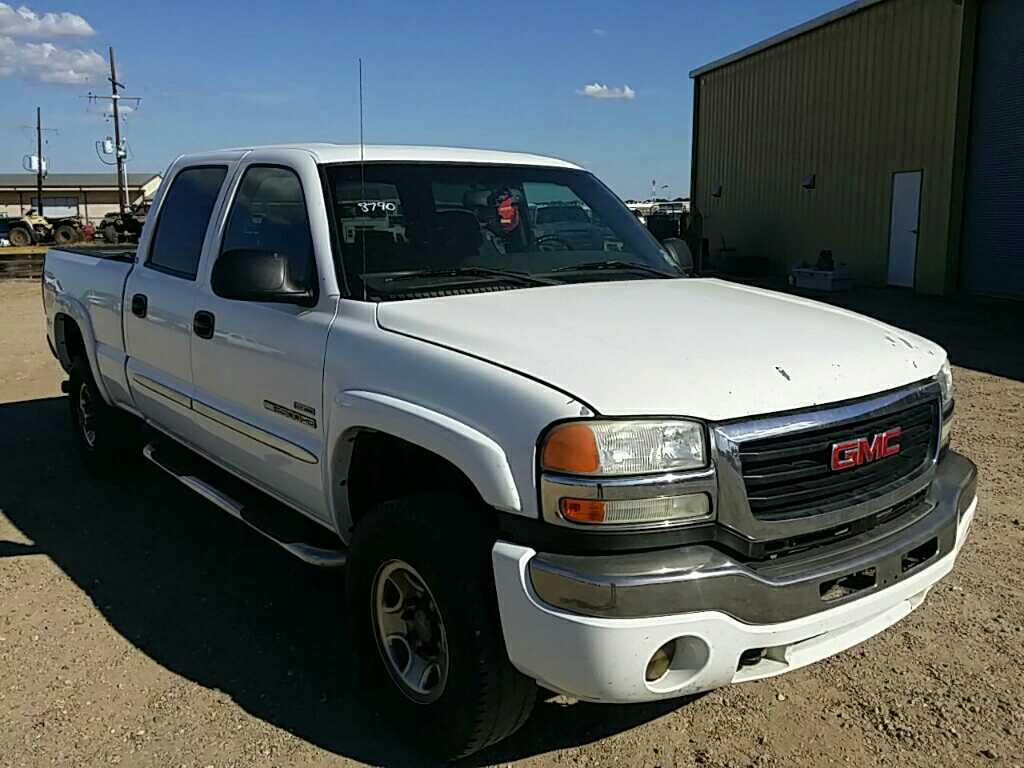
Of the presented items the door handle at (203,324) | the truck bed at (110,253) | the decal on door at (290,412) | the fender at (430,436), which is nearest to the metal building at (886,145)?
the truck bed at (110,253)

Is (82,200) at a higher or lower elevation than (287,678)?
higher

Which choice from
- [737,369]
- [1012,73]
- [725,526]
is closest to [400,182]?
[737,369]

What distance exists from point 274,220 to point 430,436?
1666mm

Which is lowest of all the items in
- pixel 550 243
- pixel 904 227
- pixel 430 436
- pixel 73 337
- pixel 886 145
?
pixel 73 337

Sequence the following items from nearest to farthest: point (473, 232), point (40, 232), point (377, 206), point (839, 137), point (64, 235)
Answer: point (377, 206), point (473, 232), point (839, 137), point (64, 235), point (40, 232)

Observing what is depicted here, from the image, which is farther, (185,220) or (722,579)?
(185,220)

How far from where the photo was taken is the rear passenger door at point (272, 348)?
3.45 m

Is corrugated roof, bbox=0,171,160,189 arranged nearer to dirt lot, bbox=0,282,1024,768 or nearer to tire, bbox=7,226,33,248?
tire, bbox=7,226,33,248

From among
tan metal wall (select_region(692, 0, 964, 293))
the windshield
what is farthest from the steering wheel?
tan metal wall (select_region(692, 0, 964, 293))

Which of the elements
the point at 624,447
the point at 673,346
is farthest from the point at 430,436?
the point at 673,346

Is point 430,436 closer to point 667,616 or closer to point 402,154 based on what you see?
point 667,616

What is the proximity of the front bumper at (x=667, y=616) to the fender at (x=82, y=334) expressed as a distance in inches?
161

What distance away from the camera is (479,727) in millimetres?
2764

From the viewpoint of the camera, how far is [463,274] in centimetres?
362
